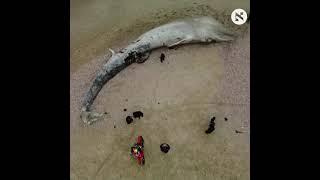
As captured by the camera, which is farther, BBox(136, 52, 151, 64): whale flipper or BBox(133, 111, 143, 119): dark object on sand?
BBox(136, 52, 151, 64): whale flipper

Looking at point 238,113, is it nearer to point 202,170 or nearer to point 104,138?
point 202,170

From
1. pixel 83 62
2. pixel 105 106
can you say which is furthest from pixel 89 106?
pixel 83 62

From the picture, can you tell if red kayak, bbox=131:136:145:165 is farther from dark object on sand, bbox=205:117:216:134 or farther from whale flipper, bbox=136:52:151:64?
whale flipper, bbox=136:52:151:64

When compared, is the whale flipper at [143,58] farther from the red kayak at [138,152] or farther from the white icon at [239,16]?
the white icon at [239,16]

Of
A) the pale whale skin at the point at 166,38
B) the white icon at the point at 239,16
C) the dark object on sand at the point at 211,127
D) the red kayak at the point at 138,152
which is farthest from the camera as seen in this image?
the white icon at the point at 239,16

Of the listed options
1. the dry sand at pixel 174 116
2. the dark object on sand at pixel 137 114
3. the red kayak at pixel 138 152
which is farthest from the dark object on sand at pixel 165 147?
the dark object on sand at pixel 137 114

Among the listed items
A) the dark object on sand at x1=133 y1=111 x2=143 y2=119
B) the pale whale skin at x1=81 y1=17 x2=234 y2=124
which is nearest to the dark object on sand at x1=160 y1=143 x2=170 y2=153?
the dark object on sand at x1=133 y1=111 x2=143 y2=119
